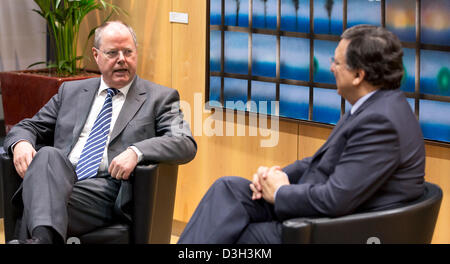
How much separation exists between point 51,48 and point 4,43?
0.37 metres

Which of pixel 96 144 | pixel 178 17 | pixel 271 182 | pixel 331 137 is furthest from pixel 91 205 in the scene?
pixel 178 17

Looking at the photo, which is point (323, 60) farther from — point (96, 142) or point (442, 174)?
point (96, 142)

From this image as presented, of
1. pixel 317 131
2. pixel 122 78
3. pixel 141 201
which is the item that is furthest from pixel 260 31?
pixel 141 201

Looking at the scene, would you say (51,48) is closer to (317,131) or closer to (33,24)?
(33,24)

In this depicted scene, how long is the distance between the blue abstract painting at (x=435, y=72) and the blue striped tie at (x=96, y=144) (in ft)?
5.32

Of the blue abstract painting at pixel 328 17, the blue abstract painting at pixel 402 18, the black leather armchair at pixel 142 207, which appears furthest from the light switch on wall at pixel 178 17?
the blue abstract painting at pixel 402 18

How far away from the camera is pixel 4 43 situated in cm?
482

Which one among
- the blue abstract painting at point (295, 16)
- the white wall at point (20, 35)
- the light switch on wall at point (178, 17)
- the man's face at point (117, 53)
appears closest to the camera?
the man's face at point (117, 53)

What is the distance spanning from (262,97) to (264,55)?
10.2 inches

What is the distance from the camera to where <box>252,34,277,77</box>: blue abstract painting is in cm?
389

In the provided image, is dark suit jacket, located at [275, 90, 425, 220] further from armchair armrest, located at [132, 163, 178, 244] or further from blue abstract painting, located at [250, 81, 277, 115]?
blue abstract painting, located at [250, 81, 277, 115]

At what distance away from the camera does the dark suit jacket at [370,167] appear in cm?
231

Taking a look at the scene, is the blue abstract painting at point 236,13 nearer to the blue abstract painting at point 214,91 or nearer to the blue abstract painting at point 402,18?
the blue abstract painting at point 214,91

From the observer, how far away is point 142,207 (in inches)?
122
